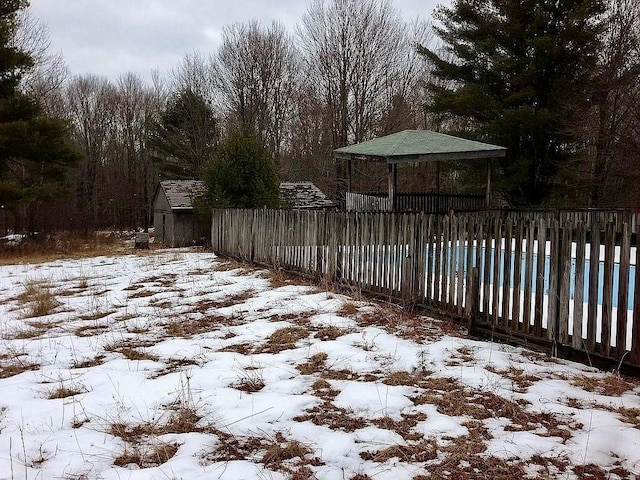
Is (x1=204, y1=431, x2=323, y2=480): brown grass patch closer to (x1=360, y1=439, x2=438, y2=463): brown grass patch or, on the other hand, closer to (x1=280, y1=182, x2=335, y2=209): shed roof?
(x1=360, y1=439, x2=438, y2=463): brown grass patch

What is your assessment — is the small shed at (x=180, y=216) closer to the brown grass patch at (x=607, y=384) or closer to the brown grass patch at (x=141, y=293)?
the brown grass patch at (x=141, y=293)

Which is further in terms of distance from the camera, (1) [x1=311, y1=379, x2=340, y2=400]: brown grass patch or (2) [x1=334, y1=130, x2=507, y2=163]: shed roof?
(2) [x1=334, y1=130, x2=507, y2=163]: shed roof

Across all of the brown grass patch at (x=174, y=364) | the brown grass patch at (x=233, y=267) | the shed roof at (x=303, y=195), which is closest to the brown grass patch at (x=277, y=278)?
A: the brown grass patch at (x=233, y=267)

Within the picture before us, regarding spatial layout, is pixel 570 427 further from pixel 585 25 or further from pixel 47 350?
pixel 585 25

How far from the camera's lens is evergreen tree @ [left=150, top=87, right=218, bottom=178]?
31703 millimetres

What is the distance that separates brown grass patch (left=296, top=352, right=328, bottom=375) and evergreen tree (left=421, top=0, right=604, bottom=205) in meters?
16.6

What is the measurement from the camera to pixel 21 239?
2064 centimetres

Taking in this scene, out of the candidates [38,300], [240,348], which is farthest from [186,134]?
[240,348]

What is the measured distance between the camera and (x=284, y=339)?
5344mm

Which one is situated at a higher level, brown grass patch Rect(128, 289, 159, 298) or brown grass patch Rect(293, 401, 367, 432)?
brown grass patch Rect(293, 401, 367, 432)

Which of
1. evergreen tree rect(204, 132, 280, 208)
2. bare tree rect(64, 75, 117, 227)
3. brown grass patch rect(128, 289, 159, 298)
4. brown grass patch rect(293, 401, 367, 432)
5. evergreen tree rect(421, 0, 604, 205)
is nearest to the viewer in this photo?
brown grass patch rect(293, 401, 367, 432)

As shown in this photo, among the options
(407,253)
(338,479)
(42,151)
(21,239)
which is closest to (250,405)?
(338,479)

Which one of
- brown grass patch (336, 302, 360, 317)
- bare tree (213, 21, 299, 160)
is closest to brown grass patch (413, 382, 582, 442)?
Result: brown grass patch (336, 302, 360, 317)

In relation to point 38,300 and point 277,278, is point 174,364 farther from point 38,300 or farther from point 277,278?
point 277,278
